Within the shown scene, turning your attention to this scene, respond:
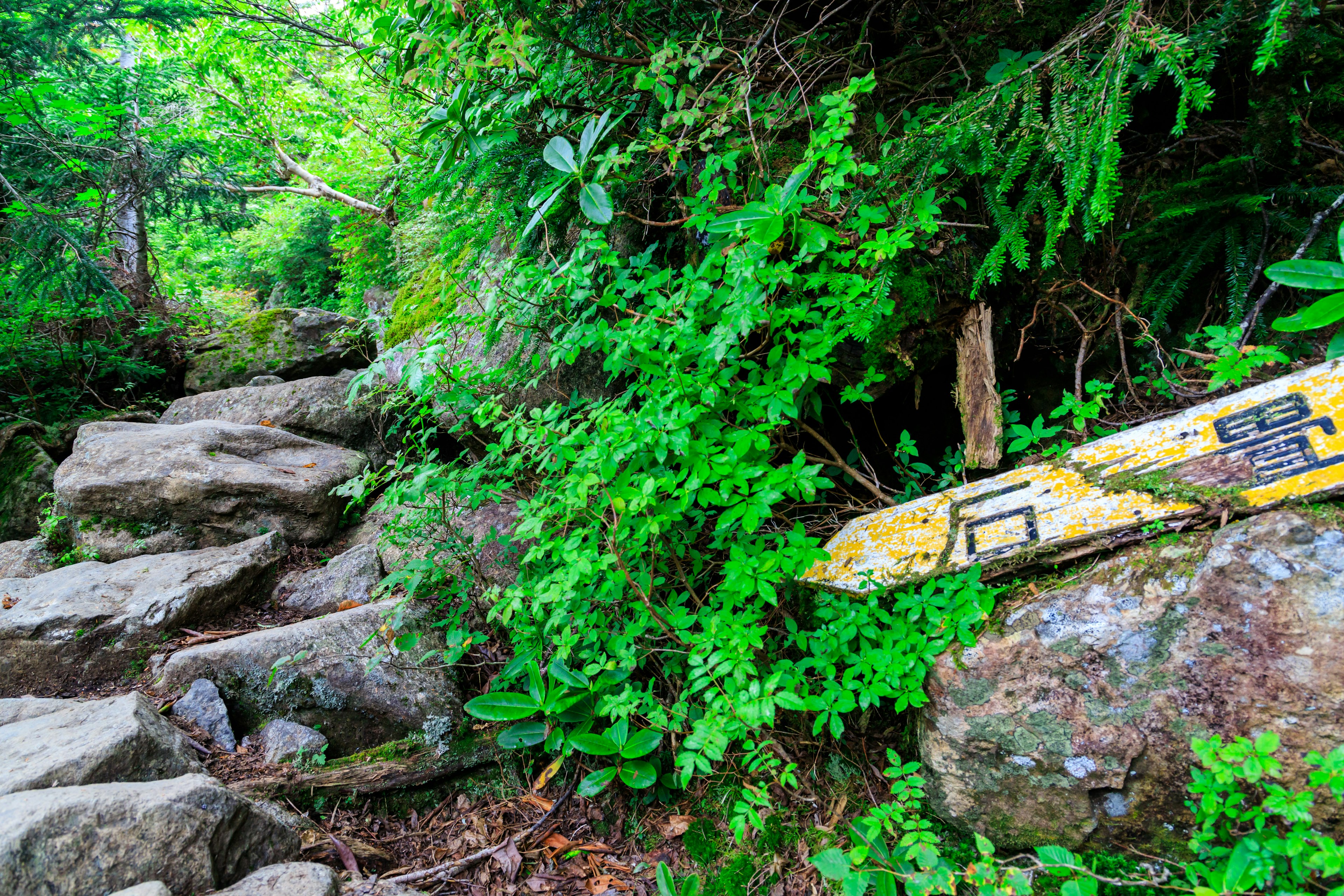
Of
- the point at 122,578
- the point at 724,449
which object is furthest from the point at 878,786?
the point at 122,578

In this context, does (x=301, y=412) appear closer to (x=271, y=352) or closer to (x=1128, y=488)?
(x=271, y=352)

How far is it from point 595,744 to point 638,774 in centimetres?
23

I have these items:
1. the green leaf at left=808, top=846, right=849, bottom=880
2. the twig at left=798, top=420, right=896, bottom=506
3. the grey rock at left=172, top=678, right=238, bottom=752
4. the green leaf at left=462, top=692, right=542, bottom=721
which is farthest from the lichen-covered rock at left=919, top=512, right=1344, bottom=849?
the grey rock at left=172, top=678, right=238, bottom=752

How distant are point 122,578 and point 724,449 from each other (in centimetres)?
410

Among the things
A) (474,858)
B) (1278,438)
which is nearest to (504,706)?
(474,858)

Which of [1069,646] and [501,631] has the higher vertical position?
[501,631]

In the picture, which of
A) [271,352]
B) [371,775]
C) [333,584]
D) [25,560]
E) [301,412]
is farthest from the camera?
[271,352]

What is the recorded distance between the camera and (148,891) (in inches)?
68.1

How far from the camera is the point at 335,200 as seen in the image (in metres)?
10.4

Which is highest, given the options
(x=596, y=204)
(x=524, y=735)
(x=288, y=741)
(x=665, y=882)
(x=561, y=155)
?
(x=561, y=155)

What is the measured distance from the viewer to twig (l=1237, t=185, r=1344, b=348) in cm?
219

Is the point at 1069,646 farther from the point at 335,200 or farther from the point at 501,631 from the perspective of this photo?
the point at 335,200

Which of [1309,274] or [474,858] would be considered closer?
[1309,274]

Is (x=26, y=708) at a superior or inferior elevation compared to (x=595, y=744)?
superior
